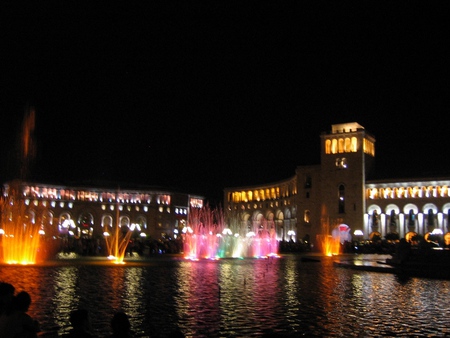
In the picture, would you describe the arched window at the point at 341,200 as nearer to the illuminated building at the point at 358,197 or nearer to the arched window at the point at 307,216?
the illuminated building at the point at 358,197

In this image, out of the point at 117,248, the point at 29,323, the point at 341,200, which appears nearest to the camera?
the point at 29,323

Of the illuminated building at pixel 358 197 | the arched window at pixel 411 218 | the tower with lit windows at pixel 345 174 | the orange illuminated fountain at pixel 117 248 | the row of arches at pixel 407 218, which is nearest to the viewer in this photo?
the orange illuminated fountain at pixel 117 248

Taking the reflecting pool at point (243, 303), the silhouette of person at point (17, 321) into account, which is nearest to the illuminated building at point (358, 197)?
the reflecting pool at point (243, 303)

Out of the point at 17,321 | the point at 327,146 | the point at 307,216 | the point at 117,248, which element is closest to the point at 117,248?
the point at 117,248

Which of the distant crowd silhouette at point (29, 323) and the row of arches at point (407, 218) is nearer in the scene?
the distant crowd silhouette at point (29, 323)

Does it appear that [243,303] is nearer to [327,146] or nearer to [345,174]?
[345,174]

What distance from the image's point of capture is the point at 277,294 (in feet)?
51.9

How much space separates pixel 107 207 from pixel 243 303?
333 feet

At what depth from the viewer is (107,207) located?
112750mm

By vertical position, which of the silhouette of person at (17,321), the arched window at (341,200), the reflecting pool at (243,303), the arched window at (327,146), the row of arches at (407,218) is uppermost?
the arched window at (327,146)

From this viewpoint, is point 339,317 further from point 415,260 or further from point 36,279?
point 415,260

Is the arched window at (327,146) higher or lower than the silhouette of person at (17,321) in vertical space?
higher

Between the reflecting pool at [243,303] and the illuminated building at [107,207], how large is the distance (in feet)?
280

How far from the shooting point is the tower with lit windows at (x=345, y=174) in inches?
2918
